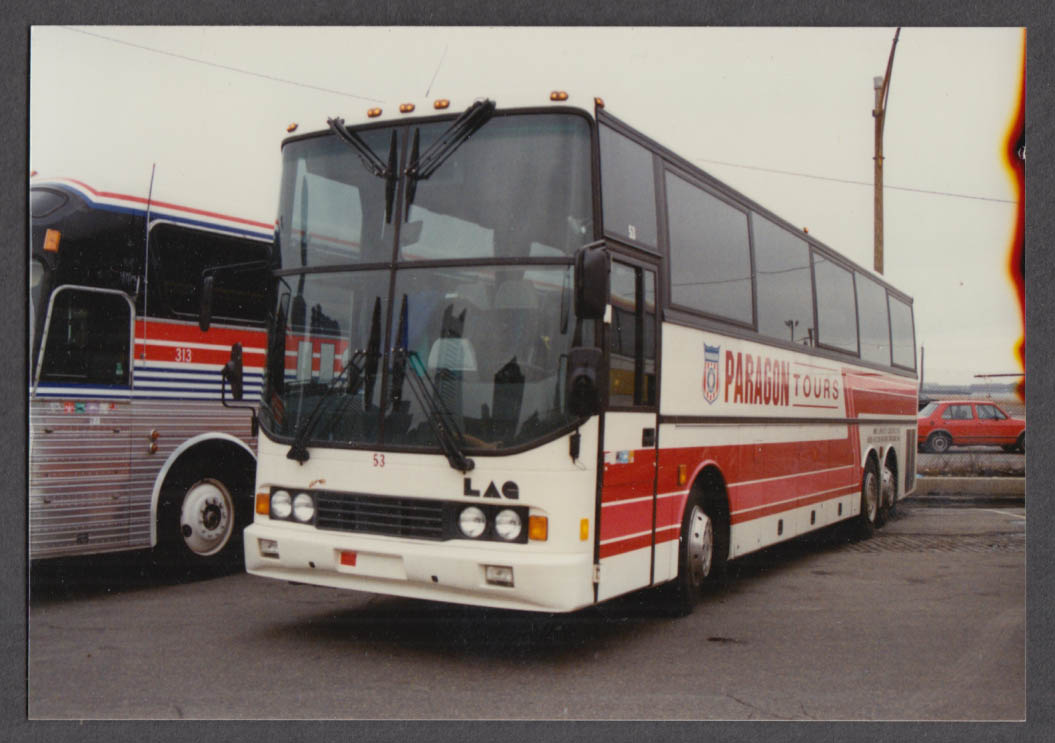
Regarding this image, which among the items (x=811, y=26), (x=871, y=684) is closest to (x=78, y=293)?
(x=811, y=26)

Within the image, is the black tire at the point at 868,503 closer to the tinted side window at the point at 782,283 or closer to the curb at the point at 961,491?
the curb at the point at 961,491

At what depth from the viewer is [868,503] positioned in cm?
1220

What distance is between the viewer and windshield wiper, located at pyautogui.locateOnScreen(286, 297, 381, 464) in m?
6.25

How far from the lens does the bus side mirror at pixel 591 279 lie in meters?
5.66

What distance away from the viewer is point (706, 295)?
7.80 meters

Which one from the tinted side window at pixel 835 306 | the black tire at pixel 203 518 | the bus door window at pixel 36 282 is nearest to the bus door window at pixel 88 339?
the bus door window at pixel 36 282

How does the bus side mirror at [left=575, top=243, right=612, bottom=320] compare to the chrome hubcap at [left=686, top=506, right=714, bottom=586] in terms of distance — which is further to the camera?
the chrome hubcap at [left=686, top=506, right=714, bottom=586]

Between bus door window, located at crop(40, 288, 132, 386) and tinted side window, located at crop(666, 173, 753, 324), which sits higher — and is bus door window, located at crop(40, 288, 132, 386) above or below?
below

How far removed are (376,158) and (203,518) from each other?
3.69 m

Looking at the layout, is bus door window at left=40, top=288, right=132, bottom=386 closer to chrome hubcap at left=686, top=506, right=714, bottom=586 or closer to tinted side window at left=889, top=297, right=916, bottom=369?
chrome hubcap at left=686, top=506, right=714, bottom=586

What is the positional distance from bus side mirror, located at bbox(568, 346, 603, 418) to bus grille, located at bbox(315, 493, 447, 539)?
3.29 feet

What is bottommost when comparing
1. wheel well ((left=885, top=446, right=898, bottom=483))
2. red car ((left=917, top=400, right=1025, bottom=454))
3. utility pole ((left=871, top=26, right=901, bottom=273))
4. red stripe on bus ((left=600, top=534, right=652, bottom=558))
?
red stripe on bus ((left=600, top=534, right=652, bottom=558))

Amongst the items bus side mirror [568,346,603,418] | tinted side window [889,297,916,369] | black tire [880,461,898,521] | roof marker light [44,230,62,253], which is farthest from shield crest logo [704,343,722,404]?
tinted side window [889,297,916,369]

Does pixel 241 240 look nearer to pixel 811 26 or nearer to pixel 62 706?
pixel 62 706
